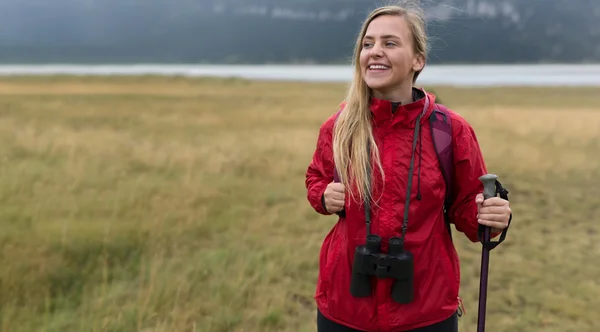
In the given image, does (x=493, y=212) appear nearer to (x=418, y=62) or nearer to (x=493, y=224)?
(x=493, y=224)

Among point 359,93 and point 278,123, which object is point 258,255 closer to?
point 359,93

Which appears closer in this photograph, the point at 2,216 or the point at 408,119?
the point at 408,119

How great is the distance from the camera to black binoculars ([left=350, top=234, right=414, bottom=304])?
2225 mm

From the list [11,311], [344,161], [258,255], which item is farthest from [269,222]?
[344,161]

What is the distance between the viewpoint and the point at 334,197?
2.35 meters

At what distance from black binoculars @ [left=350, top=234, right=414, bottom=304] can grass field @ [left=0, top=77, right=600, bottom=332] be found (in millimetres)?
2444

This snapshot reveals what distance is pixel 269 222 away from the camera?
7.58 metres

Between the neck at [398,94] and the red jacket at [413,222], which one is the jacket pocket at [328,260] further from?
the neck at [398,94]

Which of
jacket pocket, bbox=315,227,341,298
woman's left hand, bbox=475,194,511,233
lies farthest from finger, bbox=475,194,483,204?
jacket pocket, bbox=315,227,341,298

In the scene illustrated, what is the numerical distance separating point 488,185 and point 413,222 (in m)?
0.36

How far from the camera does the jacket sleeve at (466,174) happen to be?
7.54 feet

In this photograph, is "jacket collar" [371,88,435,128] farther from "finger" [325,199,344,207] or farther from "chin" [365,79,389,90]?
"finger" [325,199,344,207]

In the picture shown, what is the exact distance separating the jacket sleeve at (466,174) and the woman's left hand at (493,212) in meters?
0.12

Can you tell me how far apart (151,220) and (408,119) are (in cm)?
534
